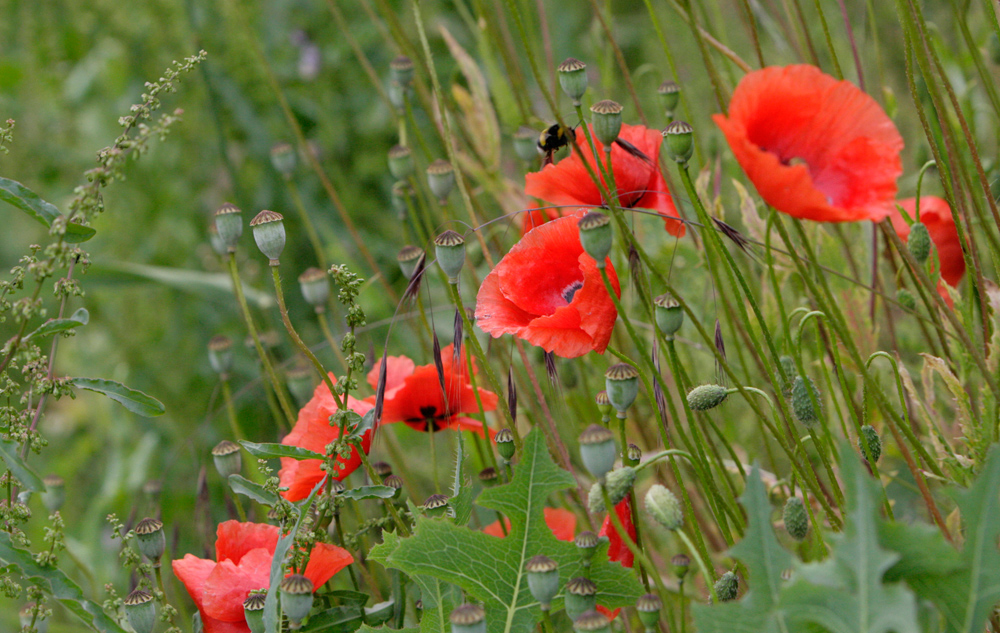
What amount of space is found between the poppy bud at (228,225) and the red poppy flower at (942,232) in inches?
19.9

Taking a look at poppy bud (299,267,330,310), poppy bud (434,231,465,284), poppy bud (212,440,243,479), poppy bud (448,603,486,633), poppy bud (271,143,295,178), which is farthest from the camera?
poppy bud (271,143,295,178)

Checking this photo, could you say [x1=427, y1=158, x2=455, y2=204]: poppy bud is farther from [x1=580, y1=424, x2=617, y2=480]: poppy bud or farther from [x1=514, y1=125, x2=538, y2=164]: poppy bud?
[x1=580, y1=424, x2=617, y2=480]: poppy bud

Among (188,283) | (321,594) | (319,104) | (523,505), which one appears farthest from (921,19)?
(319,104)

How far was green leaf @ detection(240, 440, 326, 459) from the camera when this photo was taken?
1.55 ft

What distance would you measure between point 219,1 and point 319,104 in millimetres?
237

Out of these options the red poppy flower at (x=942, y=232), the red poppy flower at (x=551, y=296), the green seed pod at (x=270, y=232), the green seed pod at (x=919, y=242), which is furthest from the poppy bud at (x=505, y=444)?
the red poppy flower at (x=942, y=232)

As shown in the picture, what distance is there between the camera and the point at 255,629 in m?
0.47

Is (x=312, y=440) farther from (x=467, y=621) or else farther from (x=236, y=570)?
(x=467, y=621)

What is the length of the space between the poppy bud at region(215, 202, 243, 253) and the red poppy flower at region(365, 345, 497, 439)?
139 millimetres

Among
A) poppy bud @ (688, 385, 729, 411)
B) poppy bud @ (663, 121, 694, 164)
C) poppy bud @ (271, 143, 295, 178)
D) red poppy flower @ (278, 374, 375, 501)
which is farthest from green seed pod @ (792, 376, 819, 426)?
poppy bud @ (271, 143, 295, 178)

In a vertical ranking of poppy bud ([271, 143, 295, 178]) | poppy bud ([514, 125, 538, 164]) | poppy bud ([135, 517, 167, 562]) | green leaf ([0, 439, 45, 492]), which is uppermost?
poppy bud ([271, 143, 295, 178])

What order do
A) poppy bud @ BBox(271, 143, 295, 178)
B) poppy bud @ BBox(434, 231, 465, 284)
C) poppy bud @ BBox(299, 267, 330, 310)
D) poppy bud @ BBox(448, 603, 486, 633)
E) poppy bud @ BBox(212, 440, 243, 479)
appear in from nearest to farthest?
poppy bud @ BBox(448, 603, 486, 633)
poppy bud @ BBox(434, 231, 465, 284)
poppy bud @ BBox(212, 440, 243, 479)
poppy bud @ BBox(299, 267, 330, 310)
poppy bud @ BBox(271, 143, 295, 178)

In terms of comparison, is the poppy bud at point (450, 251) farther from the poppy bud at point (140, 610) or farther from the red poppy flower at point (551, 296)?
the poppy bud at point (140, 610)

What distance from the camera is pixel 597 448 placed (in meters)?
0.40
